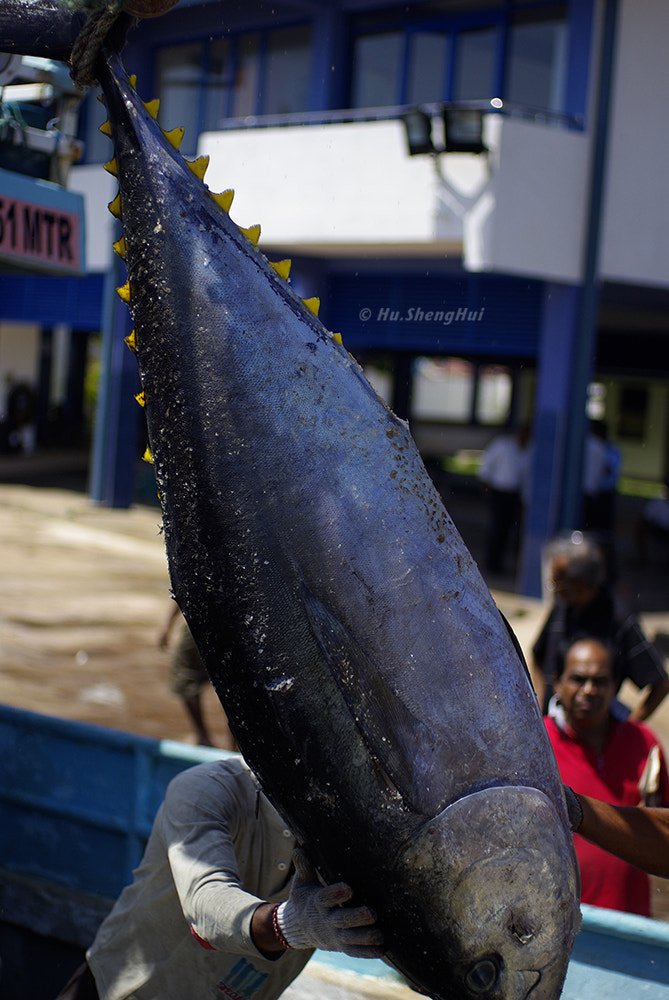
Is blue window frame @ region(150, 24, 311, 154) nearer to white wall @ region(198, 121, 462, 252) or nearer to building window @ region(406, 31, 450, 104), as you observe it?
white wall @ region(198, 121, 462, 252)

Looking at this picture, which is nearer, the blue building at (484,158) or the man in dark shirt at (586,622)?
the man in dark shirt at (586,622)

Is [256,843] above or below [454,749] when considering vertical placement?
below

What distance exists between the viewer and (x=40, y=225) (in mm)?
3373

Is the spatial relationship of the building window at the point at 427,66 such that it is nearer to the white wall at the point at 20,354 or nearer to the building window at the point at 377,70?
the building window at the point at 377,70

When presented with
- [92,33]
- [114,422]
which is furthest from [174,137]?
[114,422]

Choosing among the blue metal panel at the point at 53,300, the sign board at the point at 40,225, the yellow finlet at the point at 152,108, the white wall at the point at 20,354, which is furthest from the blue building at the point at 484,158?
the white wall at the point at 20,354

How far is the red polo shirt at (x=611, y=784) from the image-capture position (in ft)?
8.82

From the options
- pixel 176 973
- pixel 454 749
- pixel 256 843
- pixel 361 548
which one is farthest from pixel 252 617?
pixel 176 973

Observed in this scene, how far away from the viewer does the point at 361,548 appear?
3.65 ft

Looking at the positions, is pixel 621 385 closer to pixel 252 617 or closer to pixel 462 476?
pixel 462 476

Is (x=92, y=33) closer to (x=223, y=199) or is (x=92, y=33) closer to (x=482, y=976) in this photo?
(x=223, y=199)

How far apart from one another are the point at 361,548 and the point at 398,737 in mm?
202

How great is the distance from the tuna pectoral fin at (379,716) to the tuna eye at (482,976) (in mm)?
164

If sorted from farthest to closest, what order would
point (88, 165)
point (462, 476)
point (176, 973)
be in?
1. point (462, 476)
2. point (88, 165)
3. point (176, 973)
